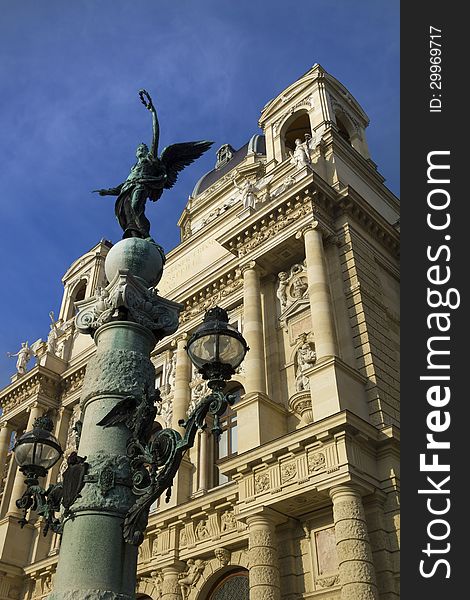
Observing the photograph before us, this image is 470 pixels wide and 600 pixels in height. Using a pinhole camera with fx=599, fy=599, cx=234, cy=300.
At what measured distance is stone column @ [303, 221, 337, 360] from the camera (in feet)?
46.3

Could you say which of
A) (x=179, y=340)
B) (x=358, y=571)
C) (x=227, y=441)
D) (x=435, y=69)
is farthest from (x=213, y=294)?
(x=435, y=69)

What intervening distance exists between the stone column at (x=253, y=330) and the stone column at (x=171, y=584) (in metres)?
4.59

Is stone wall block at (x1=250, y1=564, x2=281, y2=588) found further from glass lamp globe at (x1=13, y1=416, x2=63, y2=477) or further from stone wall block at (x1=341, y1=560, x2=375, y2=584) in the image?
glass lamp globe at (x1=13, y1=416, x2=63, y2=477)

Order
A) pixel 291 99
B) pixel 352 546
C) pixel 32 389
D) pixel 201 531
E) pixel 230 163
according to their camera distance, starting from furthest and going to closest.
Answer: pixel 230 163 → pixel 32 389 → pixel 291 99 → pixel 201 531 → pixel 352 546

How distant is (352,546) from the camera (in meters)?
10.7

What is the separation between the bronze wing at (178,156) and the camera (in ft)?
22.5

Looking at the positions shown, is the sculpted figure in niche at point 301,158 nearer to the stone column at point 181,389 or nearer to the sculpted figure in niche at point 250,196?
the sculpted figure in niche at point 250,196

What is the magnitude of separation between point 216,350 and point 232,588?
34.6ft

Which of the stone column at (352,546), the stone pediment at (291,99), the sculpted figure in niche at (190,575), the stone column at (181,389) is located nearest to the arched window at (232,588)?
the sculpted figure in niche at (190,575)

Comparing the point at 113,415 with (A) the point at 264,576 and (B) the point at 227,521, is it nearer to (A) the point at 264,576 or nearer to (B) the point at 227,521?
(A) the point at 264,576

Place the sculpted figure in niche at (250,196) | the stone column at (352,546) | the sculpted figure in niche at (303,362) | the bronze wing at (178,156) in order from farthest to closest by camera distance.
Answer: the sculpted figure in niche at (250,196), the sculpted figure in niche at (303,362), the stone column at (352,546), the bronze wing at (178,156)

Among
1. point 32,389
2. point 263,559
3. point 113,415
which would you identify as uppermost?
point 32,389

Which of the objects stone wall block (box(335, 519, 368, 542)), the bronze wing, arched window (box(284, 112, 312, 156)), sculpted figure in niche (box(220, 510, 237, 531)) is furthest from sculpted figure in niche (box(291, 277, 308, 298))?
the bronze wing

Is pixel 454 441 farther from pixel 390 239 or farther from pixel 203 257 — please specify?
pixel 203 257
